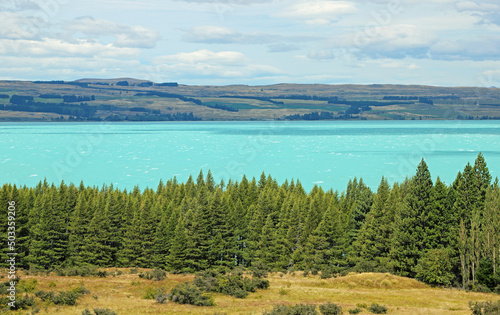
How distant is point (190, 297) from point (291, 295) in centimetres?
1224

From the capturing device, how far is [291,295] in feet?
192

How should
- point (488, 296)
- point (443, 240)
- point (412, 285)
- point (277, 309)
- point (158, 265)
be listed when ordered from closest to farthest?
1. point (277, 309)
2. point (488, 296)
3. point (412, 285)
4. point (443, 240)
5. point (158, 265)

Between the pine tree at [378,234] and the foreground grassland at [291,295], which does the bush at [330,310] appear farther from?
the pine tree at [378,234]

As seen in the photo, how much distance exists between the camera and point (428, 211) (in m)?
75.3

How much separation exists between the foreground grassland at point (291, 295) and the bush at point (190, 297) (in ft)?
2.79

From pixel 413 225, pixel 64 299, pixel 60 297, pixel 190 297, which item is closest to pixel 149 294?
pixel 190 297

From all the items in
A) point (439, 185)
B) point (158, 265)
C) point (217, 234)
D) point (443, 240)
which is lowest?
point (158, 265)

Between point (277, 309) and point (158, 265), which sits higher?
point (277, 309)

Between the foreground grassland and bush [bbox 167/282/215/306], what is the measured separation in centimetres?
85

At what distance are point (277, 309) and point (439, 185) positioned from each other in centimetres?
3905

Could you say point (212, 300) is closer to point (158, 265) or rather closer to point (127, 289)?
point (127, 289)

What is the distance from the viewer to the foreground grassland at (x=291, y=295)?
49.3 m

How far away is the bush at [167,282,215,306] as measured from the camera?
5225 centimetres

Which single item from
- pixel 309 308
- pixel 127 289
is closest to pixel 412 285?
pixel 309 308
